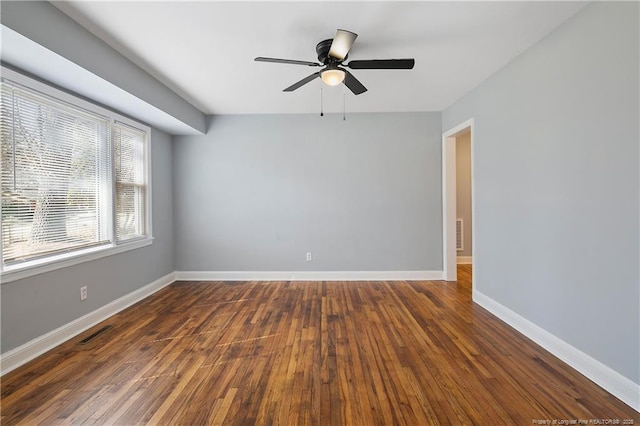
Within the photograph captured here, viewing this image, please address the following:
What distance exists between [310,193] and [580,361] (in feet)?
11.2

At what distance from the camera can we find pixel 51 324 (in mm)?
2357

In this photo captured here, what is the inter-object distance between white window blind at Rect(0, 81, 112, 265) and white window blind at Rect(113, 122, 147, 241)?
7.8 inches

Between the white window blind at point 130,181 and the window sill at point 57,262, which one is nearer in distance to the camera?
the window sill at point 57,262

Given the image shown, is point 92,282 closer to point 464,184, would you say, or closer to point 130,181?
point 130,181

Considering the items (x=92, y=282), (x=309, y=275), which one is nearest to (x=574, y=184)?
(x=309, y=275)

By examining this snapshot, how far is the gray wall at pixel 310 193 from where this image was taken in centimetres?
429

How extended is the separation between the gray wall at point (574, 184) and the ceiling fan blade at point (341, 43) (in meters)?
1.66

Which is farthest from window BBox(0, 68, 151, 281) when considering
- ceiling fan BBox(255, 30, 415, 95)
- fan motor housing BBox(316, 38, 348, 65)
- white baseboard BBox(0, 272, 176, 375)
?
fan motor housing BBox(316, 38, 348, 65)

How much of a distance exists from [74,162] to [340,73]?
2654 mm

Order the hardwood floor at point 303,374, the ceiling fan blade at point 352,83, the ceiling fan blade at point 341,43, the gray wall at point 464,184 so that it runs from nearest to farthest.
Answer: the hardwood floor at point 303,374 → the ceiling fan blade at point 341,43 → the ceiling fan blade at point 352,83 → the gray wall at point 464,184

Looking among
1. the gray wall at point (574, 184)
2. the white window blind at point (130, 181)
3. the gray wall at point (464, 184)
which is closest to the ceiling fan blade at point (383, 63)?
the gray wall at point (574, 184)

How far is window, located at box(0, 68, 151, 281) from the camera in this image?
82.6 inches

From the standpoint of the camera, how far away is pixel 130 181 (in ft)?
11.5

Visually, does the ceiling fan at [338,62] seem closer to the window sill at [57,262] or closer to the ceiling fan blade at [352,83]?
the ceiling fan blade at [352,83]
